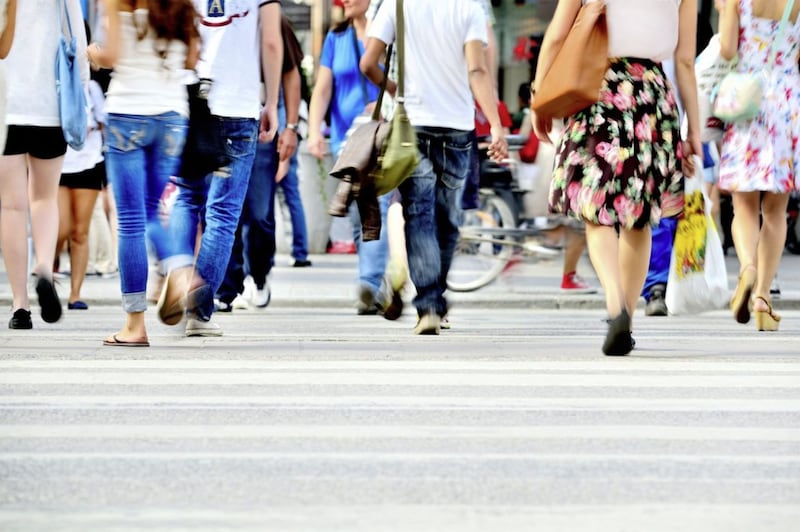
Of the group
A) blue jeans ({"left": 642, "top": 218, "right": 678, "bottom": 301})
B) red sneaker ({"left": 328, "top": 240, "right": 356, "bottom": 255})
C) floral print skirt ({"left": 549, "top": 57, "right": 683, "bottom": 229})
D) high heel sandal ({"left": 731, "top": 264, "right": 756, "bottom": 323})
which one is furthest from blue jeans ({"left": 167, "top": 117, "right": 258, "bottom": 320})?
red sneaker ({"left": 328, "top": 240, "right": 356, "bottom": 255})

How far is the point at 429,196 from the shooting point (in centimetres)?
883

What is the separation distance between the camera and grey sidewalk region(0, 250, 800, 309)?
38.3 feet

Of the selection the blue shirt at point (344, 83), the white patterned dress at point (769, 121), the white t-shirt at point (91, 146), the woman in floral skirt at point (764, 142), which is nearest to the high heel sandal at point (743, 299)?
the woman in floral skirt at point (764, 142)

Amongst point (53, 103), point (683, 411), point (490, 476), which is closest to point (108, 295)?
point (53, 103)

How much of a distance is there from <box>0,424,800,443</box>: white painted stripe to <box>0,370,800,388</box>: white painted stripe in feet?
3.23

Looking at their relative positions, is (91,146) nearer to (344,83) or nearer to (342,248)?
(344,83)

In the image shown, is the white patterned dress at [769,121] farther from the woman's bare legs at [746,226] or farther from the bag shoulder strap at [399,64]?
the bag shoulder strap at [399,64]

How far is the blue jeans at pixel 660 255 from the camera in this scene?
11076 mm

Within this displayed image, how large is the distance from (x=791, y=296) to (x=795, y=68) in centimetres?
318

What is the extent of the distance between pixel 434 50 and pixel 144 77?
169 centimetres

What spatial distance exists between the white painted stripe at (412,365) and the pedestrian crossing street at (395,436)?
12mm

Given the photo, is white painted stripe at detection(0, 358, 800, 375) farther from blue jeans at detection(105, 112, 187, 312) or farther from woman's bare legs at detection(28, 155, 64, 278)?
woman's bare legs at detection(28, 155, 64, 278)

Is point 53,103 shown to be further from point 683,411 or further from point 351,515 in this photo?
point 351,515

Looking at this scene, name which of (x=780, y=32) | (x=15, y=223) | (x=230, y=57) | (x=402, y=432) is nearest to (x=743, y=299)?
(x=780, y=32)
